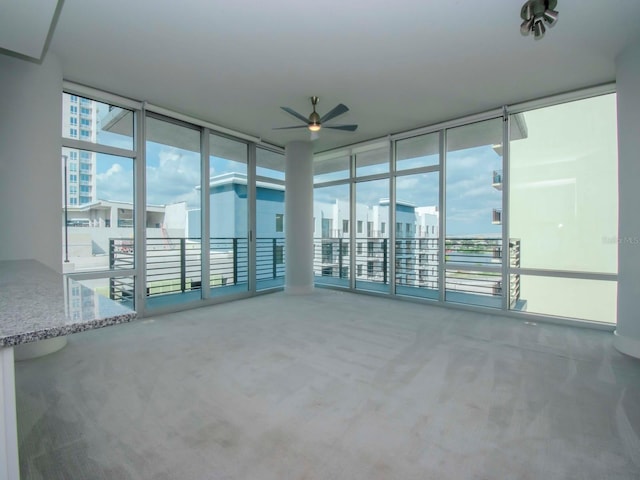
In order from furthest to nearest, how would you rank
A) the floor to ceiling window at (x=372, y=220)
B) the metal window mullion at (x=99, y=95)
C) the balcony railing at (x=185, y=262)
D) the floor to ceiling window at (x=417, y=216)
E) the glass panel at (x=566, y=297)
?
the floor to ceiling window at (x=372, y=220)
the floor to ceiling window at (x=417, y=216)
the balcony railing at (x=185, y=262)
the glass panel at (x=566, y=297)
the metal window mullion at (x=99, y=95)

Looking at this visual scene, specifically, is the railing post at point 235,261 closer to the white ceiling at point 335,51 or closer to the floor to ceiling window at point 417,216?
the white ceiling at point 335,51

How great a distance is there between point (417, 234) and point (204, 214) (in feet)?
10.8

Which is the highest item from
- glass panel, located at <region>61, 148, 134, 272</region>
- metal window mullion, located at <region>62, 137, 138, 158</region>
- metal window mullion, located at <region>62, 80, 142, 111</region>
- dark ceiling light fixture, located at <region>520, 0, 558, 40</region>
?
metal window mullion, located at <region>62, 80, 142, 111</region>

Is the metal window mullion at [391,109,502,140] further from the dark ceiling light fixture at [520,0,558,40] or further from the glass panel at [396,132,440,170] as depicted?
the dark ceiling light fixture at [520,0,558,40]

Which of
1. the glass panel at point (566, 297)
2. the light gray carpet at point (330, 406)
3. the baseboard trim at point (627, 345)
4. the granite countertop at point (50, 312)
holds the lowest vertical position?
the light gray carpet at point (330, 406)

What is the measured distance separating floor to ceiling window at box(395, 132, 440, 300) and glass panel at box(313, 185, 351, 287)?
43.0 inches

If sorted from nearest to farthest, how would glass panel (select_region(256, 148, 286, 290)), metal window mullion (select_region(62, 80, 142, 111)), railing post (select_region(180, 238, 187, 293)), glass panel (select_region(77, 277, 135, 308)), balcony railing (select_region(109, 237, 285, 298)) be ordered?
metal window mullion (select_region(62, 80, 142, 111)) < glass panel (select_region(77, 277, 135, 308)) < balcony railing (select_region(109, 237, 285, 298)) < railing post (select_region(180, 238, 187, 293)) < glass panel (select_region(256, 148, 286, 290))

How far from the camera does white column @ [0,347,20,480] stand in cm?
70

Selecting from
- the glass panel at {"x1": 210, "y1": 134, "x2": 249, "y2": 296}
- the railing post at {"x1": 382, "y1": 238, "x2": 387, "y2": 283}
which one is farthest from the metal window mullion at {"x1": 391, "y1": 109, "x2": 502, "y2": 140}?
the glass panel at {"x1": 210, "y1": 134, "x2": 249, "y2": 296}

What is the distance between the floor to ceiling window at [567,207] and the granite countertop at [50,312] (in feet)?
14.1

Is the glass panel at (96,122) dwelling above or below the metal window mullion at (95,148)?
above

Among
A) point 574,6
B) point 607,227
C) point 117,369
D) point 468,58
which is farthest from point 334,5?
point 607,227

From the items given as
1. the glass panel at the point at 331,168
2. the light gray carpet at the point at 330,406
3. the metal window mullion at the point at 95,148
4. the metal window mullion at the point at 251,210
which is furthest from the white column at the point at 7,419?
the glass panel at the point at 331,168

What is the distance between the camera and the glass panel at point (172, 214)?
12.9 ft
